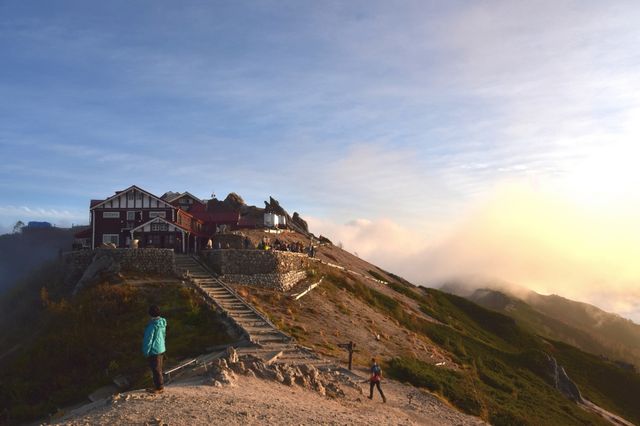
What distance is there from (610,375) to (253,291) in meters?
57.9

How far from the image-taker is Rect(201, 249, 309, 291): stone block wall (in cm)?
4506

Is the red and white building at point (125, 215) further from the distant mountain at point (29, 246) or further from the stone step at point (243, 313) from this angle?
the distant mountain at point (29, 246)

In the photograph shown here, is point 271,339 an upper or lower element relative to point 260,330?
lower

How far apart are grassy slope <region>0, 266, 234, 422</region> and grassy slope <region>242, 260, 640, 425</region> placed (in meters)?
6.05

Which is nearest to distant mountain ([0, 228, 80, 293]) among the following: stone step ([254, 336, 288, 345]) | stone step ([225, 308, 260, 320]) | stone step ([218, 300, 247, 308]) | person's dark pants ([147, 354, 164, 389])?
stone step ([218, 300, 247, 308])

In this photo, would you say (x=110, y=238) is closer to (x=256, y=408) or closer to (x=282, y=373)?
(x=282, y=373)

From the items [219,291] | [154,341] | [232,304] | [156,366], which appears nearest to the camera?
[154,341]

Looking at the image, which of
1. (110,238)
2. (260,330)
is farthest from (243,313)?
(110,238)

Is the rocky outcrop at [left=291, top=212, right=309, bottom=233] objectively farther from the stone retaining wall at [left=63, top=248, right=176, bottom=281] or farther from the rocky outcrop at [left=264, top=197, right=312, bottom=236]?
the stone retaining wall at [left=63, top=248, right=176, bottom=281]

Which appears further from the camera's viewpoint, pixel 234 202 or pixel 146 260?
pixel 234 202

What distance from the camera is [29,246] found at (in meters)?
124

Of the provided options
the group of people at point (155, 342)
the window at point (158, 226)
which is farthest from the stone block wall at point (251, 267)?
the group of people at point (155, 342)

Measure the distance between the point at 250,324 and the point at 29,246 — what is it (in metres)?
110

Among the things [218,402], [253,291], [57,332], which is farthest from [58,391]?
[253,291]
